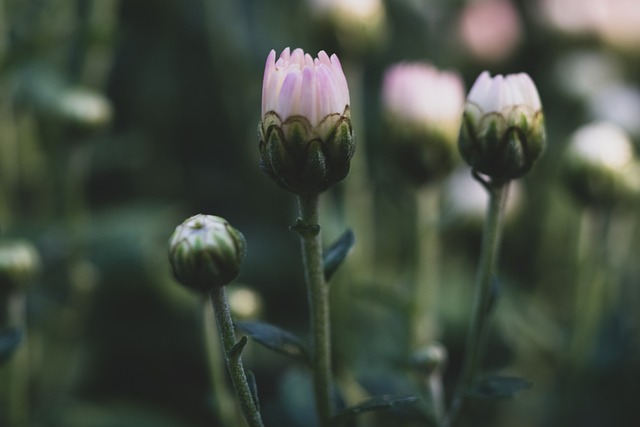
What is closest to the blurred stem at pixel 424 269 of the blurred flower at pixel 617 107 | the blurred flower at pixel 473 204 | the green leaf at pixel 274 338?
the blurred flower at pixel 473 204

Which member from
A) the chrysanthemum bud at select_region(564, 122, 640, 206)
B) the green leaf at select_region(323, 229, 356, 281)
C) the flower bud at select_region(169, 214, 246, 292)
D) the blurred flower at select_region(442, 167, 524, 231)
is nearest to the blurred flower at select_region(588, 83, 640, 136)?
the blurred flower at select_region(442, 167, 524, 231)

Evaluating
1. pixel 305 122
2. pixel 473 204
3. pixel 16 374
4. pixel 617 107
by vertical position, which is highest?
pixel 305 122

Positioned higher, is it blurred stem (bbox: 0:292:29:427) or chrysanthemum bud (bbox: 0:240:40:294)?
chrysanthemum bud (bbox: 0:240:40:294)

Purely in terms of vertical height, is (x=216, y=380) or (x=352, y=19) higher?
(x=352, y=19)

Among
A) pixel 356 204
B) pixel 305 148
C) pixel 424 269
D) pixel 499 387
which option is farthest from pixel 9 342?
pixel 356 204

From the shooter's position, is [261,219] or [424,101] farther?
[261,219]

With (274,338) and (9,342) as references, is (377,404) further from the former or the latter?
(9,342)

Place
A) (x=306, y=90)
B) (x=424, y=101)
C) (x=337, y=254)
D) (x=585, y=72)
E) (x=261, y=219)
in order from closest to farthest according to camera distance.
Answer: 1. (x=306, y=90)
2. (x=337, y=254)
3. (x=424, y=101)
4. (x=261, y=219)
5. (x=585, y=72)

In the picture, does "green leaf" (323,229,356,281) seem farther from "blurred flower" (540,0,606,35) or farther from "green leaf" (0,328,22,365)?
"blurred flower" (540,0,606,35)
